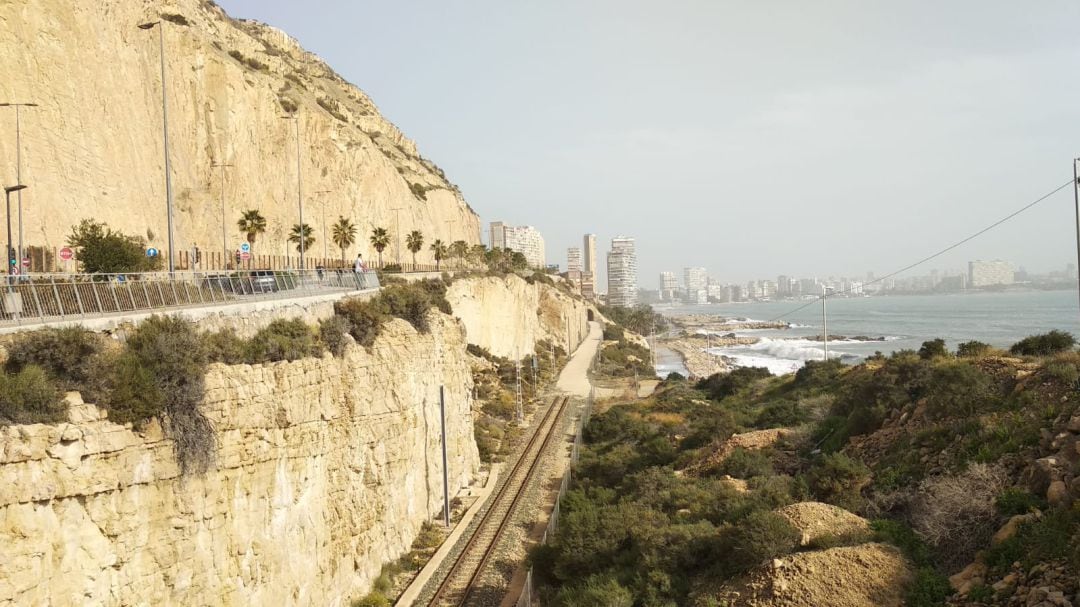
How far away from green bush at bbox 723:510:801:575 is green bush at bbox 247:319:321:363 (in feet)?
30.4

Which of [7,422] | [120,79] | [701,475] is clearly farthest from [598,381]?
[7,422]

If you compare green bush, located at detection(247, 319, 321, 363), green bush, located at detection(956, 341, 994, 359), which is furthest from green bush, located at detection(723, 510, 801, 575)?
green bush, located at detection(956, 341, 994, 359)

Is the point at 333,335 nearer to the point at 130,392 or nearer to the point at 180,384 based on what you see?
the point at 180,384

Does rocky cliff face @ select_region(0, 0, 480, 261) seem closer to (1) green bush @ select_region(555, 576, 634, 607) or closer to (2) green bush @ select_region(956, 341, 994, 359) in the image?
(1) green bush @ select_region(555, 576, 634, 607)

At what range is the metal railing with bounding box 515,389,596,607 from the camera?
1493 centimetres

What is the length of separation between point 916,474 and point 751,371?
31.2 meters

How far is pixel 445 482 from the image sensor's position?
2127 centimetres

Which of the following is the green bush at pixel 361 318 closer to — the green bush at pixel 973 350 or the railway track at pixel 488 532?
the railway track at pixel 488 532

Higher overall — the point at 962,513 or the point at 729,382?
the point at 962,513

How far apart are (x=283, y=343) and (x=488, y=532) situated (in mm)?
9098

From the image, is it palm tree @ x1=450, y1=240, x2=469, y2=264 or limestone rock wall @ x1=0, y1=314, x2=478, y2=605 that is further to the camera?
palm tree @ x1=450, y1=240, x2=469, y2=264

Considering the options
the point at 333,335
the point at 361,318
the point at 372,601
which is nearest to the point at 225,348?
the point at 333,335

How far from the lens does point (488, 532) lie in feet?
66.5

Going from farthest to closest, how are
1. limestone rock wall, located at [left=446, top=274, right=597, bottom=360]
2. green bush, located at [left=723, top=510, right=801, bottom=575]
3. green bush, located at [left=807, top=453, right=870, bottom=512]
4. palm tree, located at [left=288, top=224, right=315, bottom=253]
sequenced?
limestone rock wall, located at [left=446, top=274, right=597, bottom=360]
palm tree, located at [left=288, top=224, right=315, bottom=253]
green bush, located at [left=807, top=453, right=870, bottom=512]
green bush, located at [left=723, top=510, right=801, bottom=575]
